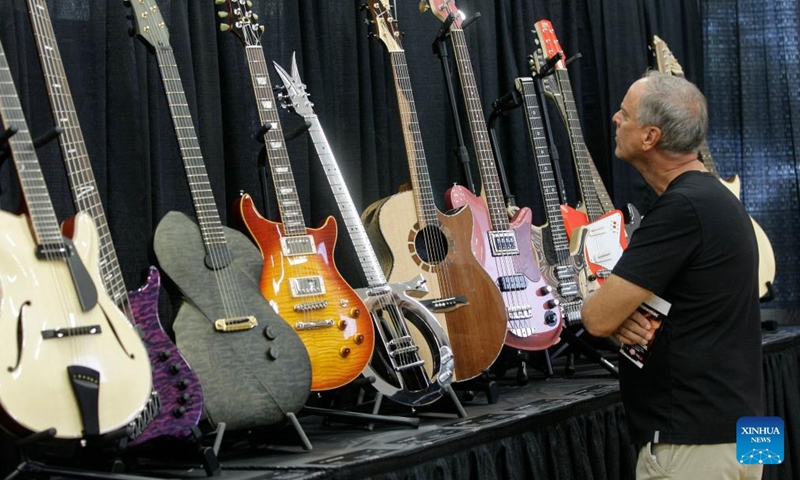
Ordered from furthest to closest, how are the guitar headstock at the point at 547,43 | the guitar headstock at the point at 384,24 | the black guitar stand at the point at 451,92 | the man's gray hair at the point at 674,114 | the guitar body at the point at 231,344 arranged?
the guitar headstock at the point at 547,43
the black guitar stand at the point at 451,92
the guitar headstock at the point at 384,24
the guitar body at the point at 231,344
the man's gray hair at the point at 674,114

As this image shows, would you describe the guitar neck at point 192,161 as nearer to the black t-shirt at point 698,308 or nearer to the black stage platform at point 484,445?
the black stage platform at point 484,445

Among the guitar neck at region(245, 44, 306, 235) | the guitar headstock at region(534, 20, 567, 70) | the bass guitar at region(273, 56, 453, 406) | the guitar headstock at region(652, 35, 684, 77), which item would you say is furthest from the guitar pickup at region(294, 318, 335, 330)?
the guitar headstock at region(652, 35, 684, 77)

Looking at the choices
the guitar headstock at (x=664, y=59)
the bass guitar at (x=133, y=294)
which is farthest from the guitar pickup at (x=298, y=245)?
the guitar headstock at (x=664, y=59)

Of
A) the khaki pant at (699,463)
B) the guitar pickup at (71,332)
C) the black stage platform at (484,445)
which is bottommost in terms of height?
the black stage platform at (484,445)

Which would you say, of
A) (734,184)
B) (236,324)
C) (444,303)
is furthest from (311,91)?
(734,184)

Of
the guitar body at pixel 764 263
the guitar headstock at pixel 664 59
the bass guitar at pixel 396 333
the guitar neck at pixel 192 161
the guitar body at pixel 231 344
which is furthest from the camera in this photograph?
the guitar headstock at pixel 664 59

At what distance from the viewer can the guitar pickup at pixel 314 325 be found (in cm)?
303

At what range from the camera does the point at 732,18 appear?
5.82 meters

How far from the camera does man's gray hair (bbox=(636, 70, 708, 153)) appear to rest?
2.41m

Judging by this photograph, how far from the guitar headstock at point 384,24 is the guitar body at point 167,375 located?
1.54 meters

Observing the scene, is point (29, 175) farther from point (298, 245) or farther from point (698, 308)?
point (698, 308)

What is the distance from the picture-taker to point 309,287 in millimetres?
3078

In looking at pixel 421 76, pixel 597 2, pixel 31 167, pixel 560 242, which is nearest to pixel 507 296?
→ pixel 560 242

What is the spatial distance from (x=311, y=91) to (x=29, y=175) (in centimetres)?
172
